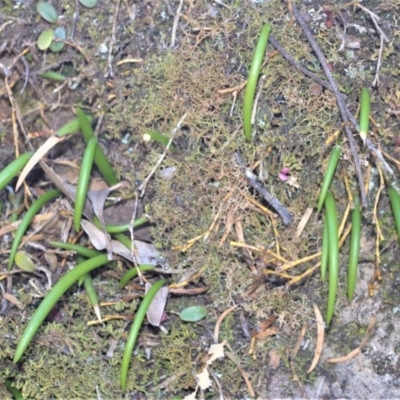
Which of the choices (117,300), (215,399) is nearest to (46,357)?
(117,300)

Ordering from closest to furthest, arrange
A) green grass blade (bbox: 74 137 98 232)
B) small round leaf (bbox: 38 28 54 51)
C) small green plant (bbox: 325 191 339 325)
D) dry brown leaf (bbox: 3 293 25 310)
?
1. small green plant (bbox: 325 191 339 325)
2. green grass blade (bbox: 74 137 98 232)
3. dry brown leaf (bbox: 3 293 25 310)
4. small round leaf (bbox: 38 28 54 51)

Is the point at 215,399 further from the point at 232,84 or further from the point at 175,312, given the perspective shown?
the point at 232,84

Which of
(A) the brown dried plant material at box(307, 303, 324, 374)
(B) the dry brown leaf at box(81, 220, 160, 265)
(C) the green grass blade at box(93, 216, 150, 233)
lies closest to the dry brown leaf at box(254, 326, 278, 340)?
(A) the brown dried plant material at box(307, 303, 324, 374)

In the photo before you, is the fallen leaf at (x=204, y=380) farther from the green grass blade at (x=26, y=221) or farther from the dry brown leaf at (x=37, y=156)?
the dry brown leaf at (x=37, y=156)

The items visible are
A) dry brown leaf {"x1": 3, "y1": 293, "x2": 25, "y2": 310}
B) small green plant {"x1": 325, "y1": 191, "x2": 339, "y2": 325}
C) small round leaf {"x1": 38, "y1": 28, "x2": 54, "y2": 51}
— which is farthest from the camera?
small round leaf {"x1": 38, "y1": 28, "x2": 54, "y2": 51}

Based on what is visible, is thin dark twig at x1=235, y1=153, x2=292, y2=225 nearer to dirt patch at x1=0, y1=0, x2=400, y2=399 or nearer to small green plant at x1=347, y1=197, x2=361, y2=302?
dirt patch at x1=0, y1=0, x2=400, y2=399
